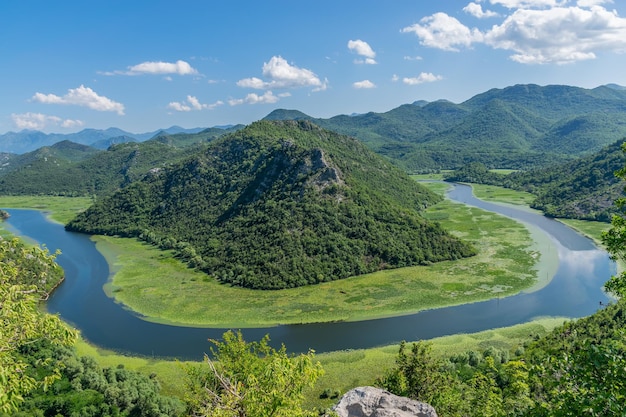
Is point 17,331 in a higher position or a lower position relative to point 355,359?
higher

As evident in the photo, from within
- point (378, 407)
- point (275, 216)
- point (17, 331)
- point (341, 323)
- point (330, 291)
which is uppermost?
point (17, 331)

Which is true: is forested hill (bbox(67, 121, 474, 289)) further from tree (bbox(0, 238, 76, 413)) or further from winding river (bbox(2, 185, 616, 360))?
tree (bbox(0, 238, 76, 413))

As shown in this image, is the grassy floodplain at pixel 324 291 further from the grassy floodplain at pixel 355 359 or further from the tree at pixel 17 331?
the tree at pixel 17 331

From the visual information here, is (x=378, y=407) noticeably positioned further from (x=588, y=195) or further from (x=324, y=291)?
(x=588, y=195)

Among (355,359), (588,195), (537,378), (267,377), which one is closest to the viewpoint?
(267,377)

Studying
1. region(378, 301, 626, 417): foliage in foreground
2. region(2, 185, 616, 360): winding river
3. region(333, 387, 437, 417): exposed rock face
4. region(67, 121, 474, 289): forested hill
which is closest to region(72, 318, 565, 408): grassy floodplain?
region(2, 185, 616, 360): winding river

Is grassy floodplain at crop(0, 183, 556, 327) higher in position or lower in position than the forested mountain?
lower

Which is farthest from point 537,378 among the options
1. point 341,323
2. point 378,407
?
point 341,323

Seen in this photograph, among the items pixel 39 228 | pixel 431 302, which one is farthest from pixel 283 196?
pixel 39 228
